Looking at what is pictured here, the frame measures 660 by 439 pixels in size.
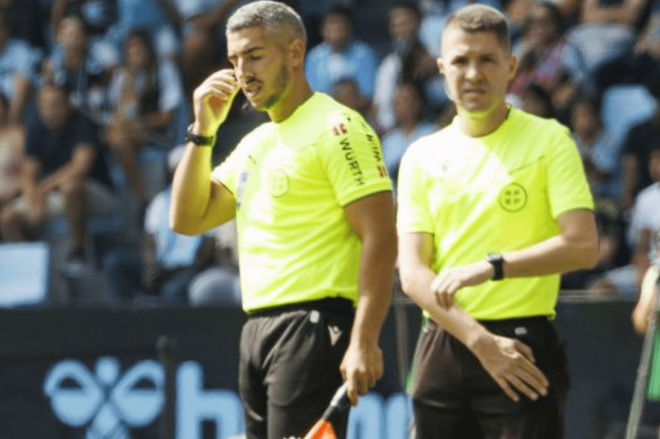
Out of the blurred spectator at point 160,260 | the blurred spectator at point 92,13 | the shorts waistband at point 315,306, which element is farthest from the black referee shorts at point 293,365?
the blurred spectator at point 92,13

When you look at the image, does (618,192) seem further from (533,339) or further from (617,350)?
(533,339)

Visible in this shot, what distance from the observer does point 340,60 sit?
14.2 meters

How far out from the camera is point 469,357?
19.4 feet

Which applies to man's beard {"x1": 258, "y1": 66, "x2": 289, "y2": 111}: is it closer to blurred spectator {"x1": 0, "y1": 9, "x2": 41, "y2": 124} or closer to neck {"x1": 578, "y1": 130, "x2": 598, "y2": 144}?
neck {"x1": 578, "y1": 130, "x2": 598, "y2": 144}

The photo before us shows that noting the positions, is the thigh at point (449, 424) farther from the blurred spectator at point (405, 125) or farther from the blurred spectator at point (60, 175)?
the blurred spectator at point (60, 175)

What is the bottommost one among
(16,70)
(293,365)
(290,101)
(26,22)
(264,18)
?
(293,365)

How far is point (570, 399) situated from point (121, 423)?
2.64 metres

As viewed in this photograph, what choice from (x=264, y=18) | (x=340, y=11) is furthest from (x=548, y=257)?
(x=340, y=11)

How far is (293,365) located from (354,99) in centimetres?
757

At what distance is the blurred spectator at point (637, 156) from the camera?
1252cm

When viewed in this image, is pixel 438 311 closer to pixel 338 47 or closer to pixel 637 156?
pixel 637 156

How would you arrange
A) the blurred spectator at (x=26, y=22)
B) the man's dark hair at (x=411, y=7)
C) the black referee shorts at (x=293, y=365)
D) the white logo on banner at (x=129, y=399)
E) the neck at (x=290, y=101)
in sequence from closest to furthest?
the black referee shorts at (x=293, y=365)
the neck at (x=290, y=101)
the white logo on banner at (x=129, y=399)
the man's dark hair at (x=411, y=7)
the blurred spectator at (x=26, y=22)

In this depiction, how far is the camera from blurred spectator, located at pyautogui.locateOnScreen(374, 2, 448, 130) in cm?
1366

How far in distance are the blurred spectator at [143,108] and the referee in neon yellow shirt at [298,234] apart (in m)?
8.18
